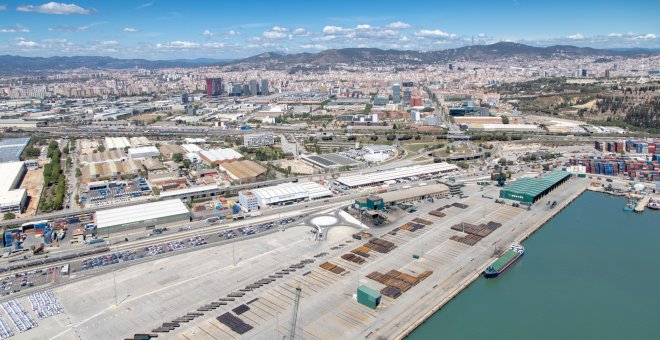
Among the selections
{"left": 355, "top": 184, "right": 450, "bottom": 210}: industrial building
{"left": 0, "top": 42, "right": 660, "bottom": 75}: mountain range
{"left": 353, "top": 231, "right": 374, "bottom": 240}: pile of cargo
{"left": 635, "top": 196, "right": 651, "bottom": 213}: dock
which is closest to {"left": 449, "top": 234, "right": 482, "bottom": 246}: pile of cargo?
{"left": 353, "top": 231, "right": 374, "bottom": 240}: pile of cargo

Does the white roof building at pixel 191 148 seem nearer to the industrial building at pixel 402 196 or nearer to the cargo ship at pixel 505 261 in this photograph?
the industrial building at pixel 402 196

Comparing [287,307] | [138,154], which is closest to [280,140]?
[138,154]

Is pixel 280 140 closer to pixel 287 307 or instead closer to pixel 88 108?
pixel 287 307

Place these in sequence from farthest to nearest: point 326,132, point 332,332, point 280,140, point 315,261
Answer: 1. point 326,132
2. point 280,140
3. point 315,261
4. point 332,332

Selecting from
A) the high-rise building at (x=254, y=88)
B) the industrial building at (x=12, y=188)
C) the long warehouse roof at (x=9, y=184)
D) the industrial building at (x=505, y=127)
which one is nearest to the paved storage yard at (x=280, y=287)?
the industrial building at (x=12, y=188)

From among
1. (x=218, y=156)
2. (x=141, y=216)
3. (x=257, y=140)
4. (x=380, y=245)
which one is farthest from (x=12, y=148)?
(x=380, y=245)

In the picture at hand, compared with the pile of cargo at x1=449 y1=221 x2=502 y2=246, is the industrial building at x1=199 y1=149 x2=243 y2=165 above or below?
above

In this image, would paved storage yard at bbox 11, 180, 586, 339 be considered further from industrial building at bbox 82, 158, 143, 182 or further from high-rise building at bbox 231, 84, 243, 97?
high-rise building at bbox 231, 84, 243, 97
